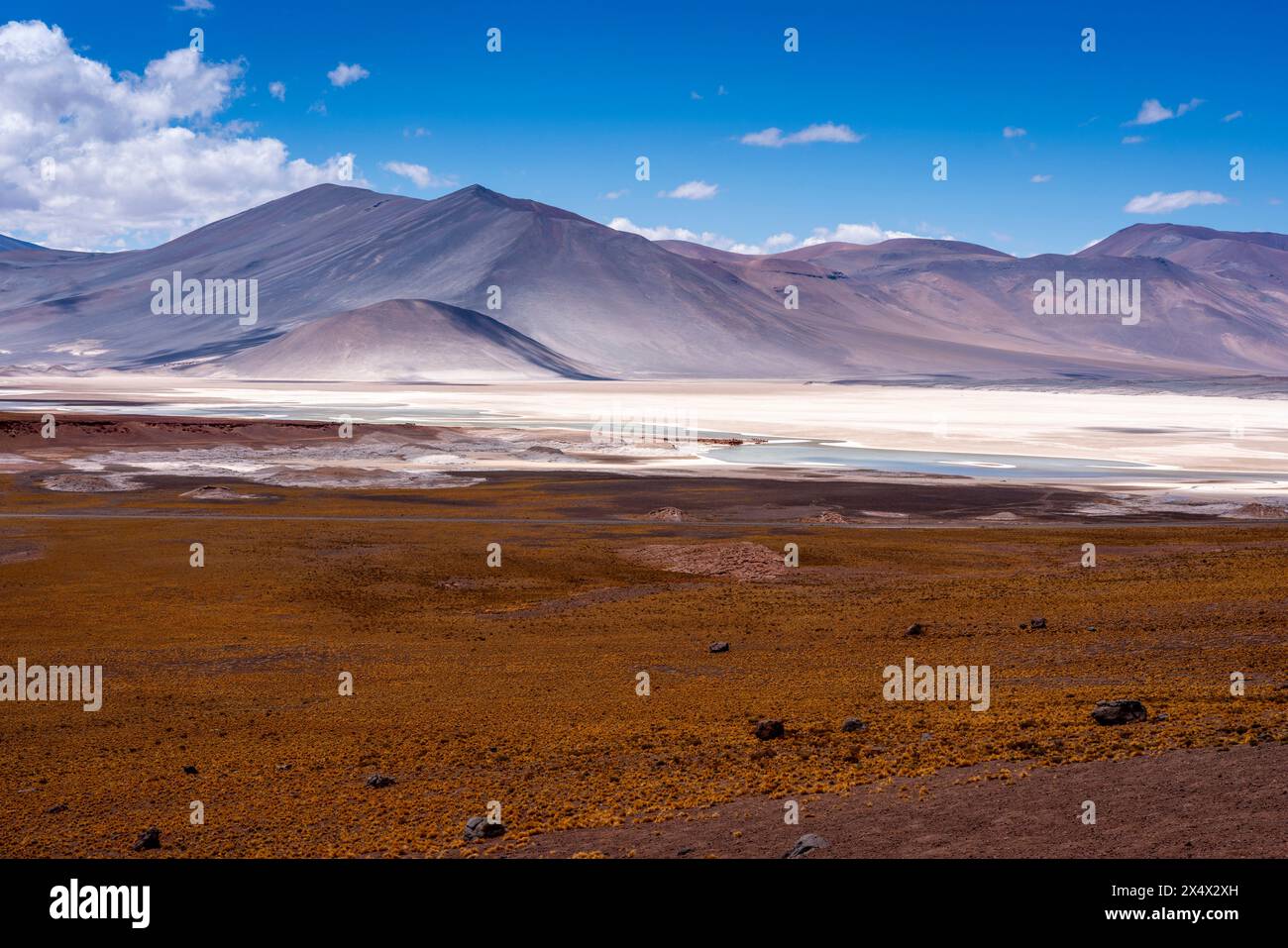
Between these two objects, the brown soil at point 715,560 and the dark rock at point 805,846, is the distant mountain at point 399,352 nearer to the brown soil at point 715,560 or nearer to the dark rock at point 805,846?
the brown soil at point 715,560

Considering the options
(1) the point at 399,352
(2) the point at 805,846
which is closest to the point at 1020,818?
(2) the point at 805,846

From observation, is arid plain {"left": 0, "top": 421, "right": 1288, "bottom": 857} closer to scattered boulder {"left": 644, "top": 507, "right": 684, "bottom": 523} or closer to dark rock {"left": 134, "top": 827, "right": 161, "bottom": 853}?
dark rock {"left": 134, "top": 827, "right": 161, "bottom": 853}

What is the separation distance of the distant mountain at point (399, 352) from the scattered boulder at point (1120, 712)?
162563 millimetres

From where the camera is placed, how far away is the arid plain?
1087 centimetres

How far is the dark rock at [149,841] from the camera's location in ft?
34.6

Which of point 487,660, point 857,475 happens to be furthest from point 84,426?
point 487,660

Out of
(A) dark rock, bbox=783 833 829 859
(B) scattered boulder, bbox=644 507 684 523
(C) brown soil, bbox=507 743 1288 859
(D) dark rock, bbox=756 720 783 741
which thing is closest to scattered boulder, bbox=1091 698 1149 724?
(C) brown soil, bbox=507 743 1288 859

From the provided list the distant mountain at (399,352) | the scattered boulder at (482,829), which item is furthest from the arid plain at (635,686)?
→ the distant mountain at (399,352)

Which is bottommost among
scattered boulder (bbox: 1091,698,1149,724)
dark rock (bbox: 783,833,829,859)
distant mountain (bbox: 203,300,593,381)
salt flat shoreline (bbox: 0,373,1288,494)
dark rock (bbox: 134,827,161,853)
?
dark rock (bbox: 134,827,161,853)

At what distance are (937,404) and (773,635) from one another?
314 ft

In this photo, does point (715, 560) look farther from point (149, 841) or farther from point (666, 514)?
point (149, 841)

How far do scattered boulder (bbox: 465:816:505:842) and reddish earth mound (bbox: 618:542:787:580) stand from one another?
1579 centimetres

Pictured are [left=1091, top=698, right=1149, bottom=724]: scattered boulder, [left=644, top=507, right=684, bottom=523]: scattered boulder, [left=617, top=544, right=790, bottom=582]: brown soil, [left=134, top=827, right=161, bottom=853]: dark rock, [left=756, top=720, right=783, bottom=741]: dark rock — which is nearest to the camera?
[left=134, top=827, right=161, bottom=853]: dark rock

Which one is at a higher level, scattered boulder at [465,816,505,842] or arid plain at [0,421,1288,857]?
arid plain at [0,421,1288,857]
